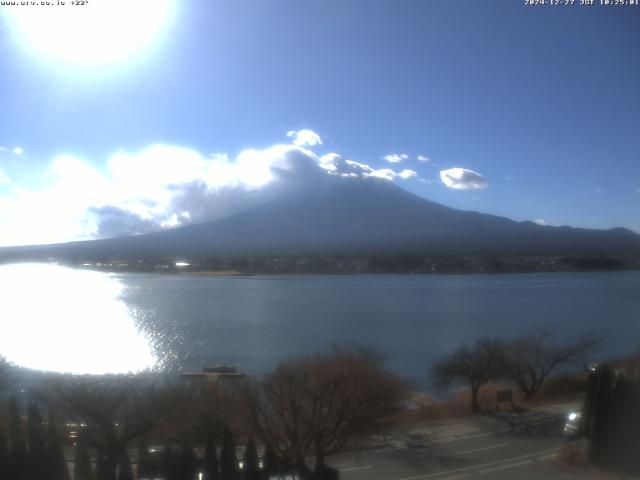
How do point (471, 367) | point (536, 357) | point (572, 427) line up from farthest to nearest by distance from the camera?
point (536, 357), point (471, 367), point (572, 427)

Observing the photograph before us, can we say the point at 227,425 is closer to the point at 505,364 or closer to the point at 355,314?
the point at 505,364

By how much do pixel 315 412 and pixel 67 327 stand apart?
11.2 metres

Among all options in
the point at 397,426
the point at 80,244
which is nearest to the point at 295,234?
the point at 80,244

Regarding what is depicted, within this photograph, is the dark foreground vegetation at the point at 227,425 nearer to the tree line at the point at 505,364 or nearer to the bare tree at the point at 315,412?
the bare tree at the point at 315,412

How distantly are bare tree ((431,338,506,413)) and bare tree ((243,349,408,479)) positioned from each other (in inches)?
129

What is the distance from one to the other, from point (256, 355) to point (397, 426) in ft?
15.3

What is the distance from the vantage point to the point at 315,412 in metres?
4.90

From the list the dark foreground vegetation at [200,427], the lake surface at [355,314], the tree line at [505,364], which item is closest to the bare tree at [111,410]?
the dark foreground vegetation at [200,427]

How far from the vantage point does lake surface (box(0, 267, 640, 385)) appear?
36.3 feet

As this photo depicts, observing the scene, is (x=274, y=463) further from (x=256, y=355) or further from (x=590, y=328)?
(x=590, y=328)

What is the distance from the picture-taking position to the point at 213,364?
955cm

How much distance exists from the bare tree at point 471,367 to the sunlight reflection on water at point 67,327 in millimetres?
4283

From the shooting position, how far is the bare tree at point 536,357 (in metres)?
8.97

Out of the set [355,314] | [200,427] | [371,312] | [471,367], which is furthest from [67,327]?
[200,427]
